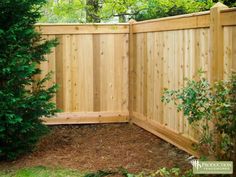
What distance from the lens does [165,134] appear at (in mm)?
6316

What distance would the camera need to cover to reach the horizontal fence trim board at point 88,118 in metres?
7.81

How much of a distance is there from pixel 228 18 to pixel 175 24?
1.47 meters

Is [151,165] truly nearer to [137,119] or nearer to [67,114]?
[137,119]

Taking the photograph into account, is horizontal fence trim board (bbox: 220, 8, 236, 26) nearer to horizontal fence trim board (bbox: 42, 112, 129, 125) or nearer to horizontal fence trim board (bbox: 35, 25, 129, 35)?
horizontal fence trim board (bbox: 35, 25, 129, 35)

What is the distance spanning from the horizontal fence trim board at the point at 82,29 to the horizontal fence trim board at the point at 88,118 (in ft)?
5.25

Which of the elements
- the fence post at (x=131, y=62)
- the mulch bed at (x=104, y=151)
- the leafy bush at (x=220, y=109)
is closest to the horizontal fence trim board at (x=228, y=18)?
the leafy bush at (x=220, y=109)

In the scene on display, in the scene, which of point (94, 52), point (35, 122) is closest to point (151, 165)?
point (35, 122)

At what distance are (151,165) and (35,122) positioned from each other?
1858mm

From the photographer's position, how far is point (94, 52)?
780 centimetres

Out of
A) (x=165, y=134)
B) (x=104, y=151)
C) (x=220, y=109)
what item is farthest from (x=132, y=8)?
(x=220, y=109)

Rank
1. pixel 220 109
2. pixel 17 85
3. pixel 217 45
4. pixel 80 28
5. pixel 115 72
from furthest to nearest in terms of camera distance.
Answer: pixel 115 72 → pixel 80 28 → pixel 17 85 → pixel 217 45 → pixel 220 109

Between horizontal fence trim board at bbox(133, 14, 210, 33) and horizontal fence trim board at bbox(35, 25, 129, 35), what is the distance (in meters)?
0.38

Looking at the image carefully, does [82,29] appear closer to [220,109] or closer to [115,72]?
[115,72]

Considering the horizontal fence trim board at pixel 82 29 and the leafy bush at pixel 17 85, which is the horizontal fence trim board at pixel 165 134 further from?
the leafy bush at pixel 17 85
